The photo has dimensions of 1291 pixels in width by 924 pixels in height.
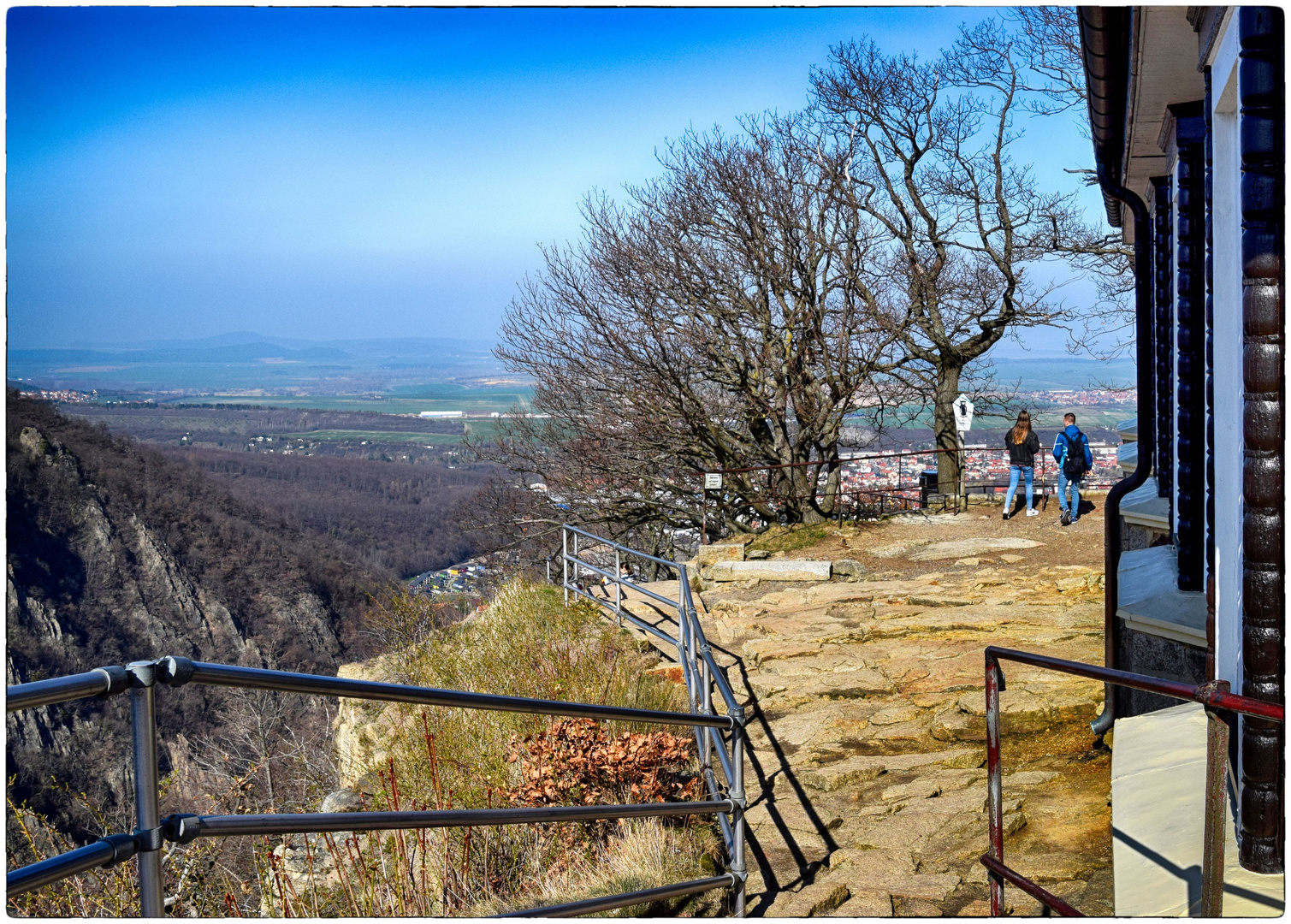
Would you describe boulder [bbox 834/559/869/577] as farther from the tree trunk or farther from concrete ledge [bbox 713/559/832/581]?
the tree trunk

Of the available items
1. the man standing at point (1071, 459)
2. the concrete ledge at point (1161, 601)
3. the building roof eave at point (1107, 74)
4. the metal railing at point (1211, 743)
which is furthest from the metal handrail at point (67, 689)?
the man standing at point (1071, 459)

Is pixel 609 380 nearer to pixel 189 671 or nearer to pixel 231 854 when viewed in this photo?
pixel 231 854

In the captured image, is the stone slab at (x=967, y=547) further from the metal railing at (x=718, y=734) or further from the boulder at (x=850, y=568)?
the metal railing at (x=718, y=734)

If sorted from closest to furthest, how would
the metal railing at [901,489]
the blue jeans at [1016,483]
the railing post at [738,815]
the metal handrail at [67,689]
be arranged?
the metal handrail at [67,689]
the railing post at [738,815]
the blue jeans at [1016,483]
the metal railing at [901,489]

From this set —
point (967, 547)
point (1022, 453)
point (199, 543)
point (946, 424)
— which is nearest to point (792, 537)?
point (967, 547)

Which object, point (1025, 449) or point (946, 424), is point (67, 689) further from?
point (946, 424)

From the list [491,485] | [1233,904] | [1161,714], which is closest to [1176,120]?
[1161,714]
